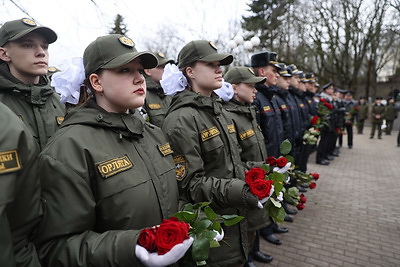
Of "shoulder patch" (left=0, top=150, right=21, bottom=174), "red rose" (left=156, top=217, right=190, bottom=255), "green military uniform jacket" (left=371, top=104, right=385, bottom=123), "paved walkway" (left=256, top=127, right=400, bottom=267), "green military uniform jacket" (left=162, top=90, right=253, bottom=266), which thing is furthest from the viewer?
"green military uniform jacket" (left=371, top=104, right=385, bottom=123)

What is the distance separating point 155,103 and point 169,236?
4.28 metres

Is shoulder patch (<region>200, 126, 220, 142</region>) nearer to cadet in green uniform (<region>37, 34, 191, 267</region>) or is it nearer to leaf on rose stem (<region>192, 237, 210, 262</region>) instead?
Result: cadet in green uniform (<region>37, 34, 191, 267</region>)

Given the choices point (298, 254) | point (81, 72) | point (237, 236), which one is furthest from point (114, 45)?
point (298, 254)

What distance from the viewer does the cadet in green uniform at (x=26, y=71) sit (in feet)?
9.32

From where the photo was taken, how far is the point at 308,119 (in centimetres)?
816

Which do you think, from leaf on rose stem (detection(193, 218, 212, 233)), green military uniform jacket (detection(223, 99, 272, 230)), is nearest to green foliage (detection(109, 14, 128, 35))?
green military uniform jacket (detection(223, 99, 272, 230))

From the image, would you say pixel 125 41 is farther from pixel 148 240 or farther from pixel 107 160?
pixel 148 240

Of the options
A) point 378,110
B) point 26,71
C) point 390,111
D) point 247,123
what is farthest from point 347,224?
point 390,111

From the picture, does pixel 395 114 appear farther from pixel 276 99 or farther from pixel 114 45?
pixel 114 45

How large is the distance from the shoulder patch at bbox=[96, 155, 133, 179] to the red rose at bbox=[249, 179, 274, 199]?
0.94m

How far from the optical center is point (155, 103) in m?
5.40

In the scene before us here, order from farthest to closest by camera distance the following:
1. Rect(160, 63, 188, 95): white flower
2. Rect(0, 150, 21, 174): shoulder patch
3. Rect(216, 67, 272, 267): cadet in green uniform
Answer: Rect(216, 67, 272, 267): cadet in green uniform
Rect(160, 63, 188, 95): white flower
Rect(0, 150, 21, 174): shoulder patch

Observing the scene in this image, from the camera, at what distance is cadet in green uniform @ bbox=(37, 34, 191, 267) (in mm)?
1413

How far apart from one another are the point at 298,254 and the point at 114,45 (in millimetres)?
4020
